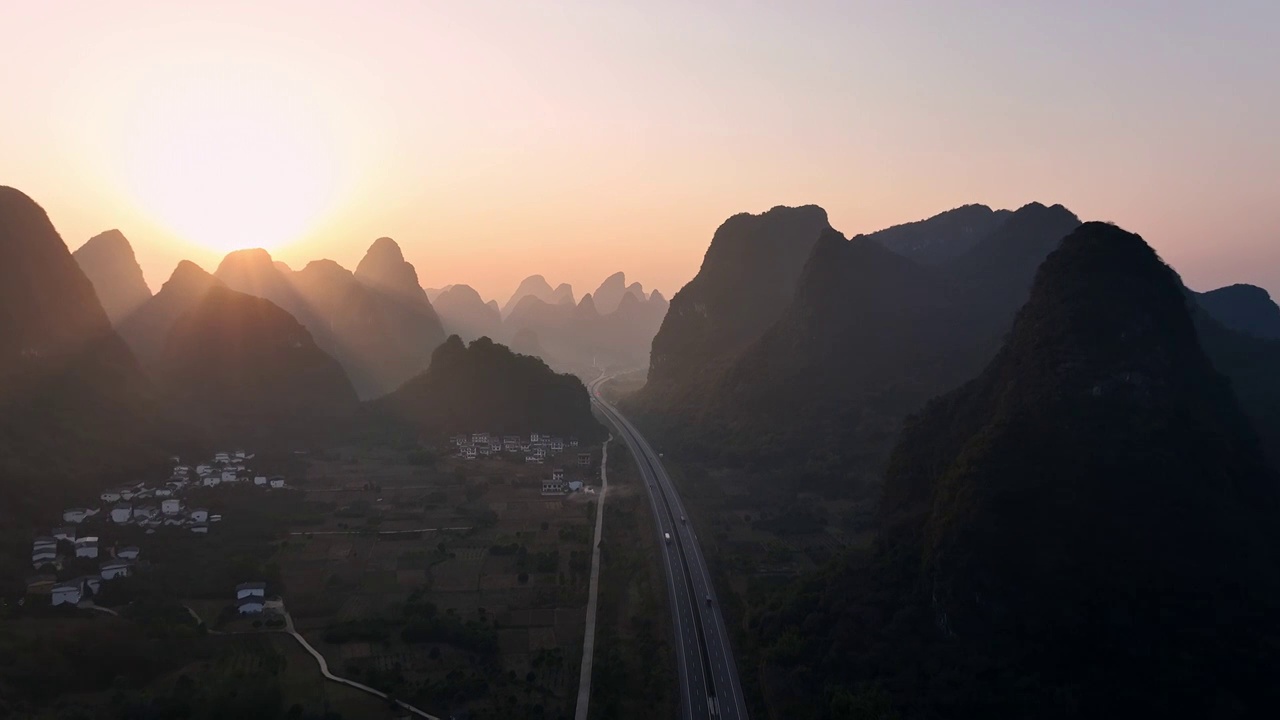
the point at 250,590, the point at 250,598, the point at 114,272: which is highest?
the point at 114,272

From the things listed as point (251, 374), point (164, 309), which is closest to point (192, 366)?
point (251, 374)

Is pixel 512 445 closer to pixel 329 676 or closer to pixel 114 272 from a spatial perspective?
pixel 329 676

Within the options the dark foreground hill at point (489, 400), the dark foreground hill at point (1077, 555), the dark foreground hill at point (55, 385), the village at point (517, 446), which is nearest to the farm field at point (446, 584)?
the village at point (517, 446)

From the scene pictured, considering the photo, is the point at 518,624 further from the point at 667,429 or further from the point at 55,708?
the point at 667,429

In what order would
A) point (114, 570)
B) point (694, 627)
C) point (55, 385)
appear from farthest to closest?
point (55, 385) → point (114, 570) → point (694, 627)

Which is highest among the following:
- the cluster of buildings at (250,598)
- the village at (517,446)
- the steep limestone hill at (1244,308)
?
the steep limestone hill at (1244,308)

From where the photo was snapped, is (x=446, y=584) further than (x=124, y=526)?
No

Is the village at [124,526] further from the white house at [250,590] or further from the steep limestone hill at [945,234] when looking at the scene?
the steep limestone hill at [945,234]

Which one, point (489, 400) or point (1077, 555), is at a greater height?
point (489, 400)

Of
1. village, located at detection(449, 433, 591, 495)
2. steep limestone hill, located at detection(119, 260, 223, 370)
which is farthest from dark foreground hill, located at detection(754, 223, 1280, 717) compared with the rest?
steep limestone hill, located at detection(119, 260, 223, 370)
